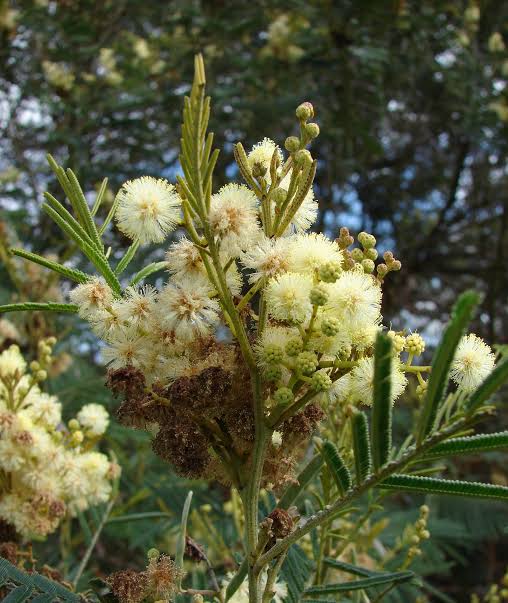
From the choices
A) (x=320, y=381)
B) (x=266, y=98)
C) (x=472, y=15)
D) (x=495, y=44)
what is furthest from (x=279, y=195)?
(x=472, y=15)

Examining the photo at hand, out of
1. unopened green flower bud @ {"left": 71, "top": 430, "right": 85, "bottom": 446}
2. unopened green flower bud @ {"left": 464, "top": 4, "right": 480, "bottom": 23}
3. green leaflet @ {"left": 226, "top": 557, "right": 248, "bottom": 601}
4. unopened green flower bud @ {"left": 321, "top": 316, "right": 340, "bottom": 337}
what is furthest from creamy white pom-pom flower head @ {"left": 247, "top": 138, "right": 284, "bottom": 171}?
unopened green flower bud @ {"left": 464, "top": 4, "right": 480, "bottom": 23}

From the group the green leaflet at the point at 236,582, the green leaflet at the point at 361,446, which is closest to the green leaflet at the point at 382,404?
the green leaflet at the point at 361,446

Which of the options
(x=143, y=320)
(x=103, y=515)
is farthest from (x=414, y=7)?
(x=143, y=320)

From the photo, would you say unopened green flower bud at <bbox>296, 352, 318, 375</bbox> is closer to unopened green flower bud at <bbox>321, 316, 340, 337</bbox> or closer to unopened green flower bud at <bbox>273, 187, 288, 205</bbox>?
unopened green flower bud at <bbox>321, 316, 340, 337</bbox>

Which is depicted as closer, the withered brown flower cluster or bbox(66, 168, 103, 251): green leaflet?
A: the withered brown flower cluster

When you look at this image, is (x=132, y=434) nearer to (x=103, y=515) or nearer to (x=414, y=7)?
(x=103, y=515)

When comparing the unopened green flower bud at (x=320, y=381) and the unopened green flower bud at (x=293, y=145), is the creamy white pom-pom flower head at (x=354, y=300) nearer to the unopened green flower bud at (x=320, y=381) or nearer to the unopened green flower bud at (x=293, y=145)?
the unopened green flower bud at (x=320, y=381)
